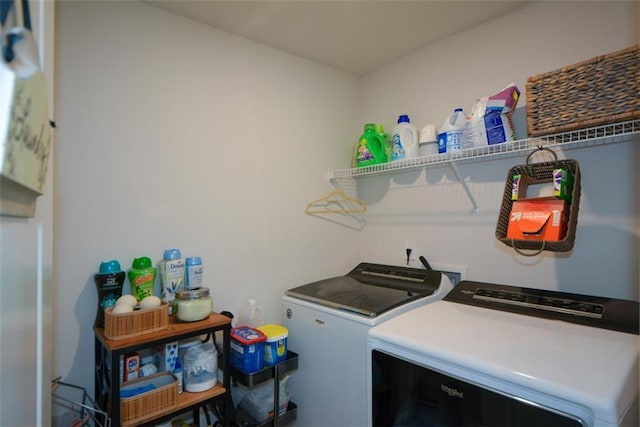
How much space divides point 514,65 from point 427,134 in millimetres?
535

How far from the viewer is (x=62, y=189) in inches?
52.7

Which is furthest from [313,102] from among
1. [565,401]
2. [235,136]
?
[565,401]

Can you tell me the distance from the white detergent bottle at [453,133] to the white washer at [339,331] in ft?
2.29

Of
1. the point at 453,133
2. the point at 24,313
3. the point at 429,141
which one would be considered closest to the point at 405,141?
the point at 429,141

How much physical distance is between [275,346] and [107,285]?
80 cm

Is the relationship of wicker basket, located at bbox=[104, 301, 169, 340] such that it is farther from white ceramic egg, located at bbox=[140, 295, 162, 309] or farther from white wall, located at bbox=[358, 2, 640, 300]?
white wall, located at bbox=[358, 2, 640, 300]

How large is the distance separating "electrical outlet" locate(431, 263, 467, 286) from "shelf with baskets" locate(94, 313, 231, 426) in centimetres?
126

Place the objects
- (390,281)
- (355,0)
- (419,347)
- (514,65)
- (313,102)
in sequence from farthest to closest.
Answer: (313,102), (390,281), (514,65), (355,0), (419,347)

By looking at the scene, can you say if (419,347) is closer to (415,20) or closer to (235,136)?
(235,136)

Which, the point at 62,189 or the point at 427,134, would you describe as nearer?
the point at 62,189

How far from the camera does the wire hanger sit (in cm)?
222

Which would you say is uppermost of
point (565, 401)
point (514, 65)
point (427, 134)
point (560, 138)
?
point (514, 65)

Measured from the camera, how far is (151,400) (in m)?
1.21

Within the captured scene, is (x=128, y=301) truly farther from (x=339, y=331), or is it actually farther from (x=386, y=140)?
(x=386, y=140)
